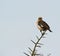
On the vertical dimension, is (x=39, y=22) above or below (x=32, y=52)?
below

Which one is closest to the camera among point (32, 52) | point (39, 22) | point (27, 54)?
point (27, 54)

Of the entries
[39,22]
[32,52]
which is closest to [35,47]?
[32,52]

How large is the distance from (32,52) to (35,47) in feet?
0.25

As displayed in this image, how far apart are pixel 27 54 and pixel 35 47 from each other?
23 cm

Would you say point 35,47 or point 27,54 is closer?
point 27,54

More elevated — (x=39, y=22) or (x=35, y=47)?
(x=35, y=47)

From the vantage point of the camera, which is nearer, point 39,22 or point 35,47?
point 35,47

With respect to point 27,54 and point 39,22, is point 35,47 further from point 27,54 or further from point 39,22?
point 39,22

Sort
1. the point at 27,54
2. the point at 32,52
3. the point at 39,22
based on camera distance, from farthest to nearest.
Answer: the point at 39,22 < the point at 32,52 < the point at 27,54

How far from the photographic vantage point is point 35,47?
259 centimetres

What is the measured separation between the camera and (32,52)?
8.39ft

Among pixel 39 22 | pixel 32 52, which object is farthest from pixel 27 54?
pixel 39 22

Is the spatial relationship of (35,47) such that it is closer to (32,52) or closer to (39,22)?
(32,52)
